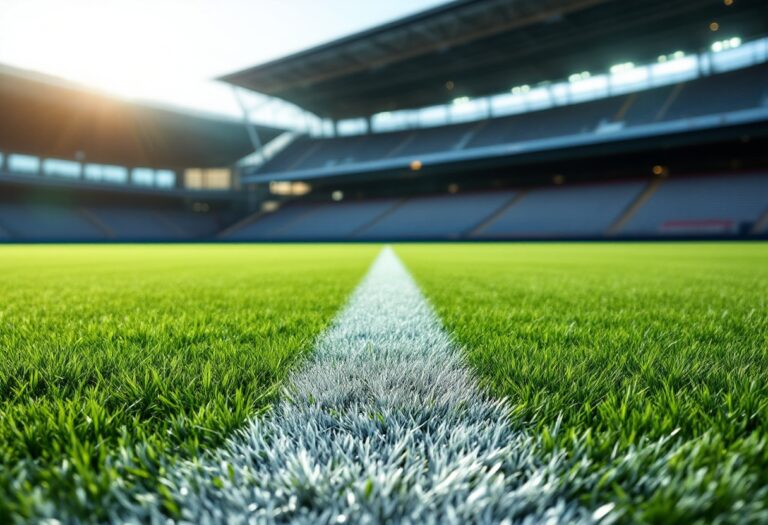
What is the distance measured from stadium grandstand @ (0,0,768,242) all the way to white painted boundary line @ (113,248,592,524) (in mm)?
22532

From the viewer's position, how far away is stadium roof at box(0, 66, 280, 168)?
25531 mm

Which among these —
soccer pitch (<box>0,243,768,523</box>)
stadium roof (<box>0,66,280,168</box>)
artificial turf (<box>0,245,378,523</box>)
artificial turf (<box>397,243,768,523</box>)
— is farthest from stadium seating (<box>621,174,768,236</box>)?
stadium roof (<box>0,66,280,168</box>)

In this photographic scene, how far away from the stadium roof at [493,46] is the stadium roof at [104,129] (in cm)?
693

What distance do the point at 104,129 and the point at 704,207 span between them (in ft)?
126

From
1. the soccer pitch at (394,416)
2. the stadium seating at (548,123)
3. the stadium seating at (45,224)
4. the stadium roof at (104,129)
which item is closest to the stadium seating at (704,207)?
the stadium seating at (548,123)

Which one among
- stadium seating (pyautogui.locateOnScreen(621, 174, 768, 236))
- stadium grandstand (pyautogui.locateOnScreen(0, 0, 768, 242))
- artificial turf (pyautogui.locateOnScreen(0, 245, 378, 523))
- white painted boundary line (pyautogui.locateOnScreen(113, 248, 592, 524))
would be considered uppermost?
stadium grandstand (pyautogui.locateOnScreen(0, 0, 768, 242))

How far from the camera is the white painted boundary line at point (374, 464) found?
58 cm

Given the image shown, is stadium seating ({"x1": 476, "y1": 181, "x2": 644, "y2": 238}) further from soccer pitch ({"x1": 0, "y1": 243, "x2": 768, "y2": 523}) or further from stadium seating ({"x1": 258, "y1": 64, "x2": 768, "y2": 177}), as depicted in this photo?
soccer pitch ({"x1": 0, "y1": 243, "x2": 768, "y2": 523})

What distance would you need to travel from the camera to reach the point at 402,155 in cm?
3119

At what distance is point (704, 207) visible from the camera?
21.6 meters

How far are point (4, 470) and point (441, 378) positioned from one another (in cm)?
87

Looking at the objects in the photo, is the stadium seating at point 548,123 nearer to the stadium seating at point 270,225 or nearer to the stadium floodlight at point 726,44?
the stadium floodlight at point 726,44

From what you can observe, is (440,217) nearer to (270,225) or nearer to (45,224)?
(270,225)

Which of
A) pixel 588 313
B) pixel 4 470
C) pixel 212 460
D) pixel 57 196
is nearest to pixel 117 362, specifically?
pixel 4 470
